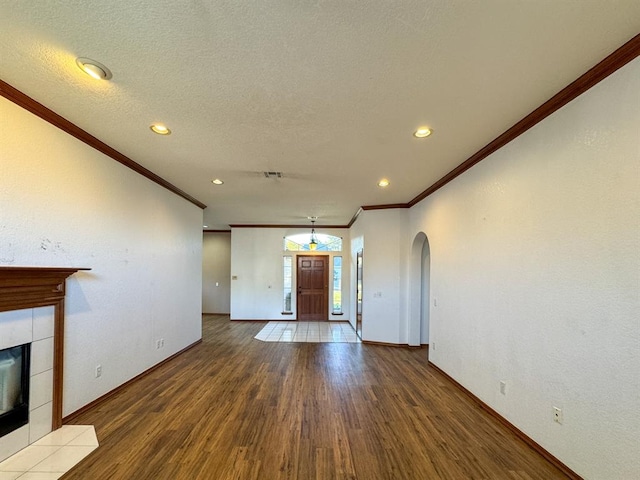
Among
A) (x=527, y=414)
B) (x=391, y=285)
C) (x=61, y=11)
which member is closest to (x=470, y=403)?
(x=527, y=414)

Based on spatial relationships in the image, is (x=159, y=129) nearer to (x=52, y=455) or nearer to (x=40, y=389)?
(x=40, y=389)

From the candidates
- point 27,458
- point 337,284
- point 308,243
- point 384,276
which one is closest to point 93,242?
point 27,458

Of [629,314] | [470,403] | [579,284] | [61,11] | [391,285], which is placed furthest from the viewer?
[391,285]

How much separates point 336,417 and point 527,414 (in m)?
1.68

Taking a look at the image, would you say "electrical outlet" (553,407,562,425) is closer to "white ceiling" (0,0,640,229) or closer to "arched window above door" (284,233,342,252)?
"white ceiling" (0,0,640,229)

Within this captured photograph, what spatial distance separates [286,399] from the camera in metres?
3.38

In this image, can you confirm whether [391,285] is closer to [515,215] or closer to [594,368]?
[515,215]

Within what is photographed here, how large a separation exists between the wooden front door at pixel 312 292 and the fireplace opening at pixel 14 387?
652 cm

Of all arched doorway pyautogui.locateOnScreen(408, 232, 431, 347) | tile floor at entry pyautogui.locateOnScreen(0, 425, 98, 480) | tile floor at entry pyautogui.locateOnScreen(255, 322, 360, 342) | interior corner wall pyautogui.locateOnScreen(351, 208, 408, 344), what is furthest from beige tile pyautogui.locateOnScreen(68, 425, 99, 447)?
arched doorway pyautogui.locateOnScreen(408, 232, 431, 347)

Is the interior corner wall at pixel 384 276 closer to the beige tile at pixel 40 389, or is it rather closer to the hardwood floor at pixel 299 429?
the hardwood floor at pixel 299 429

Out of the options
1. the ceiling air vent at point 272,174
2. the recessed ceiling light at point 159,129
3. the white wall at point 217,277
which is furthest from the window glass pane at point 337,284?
the recessed ceiling light at point 159,129

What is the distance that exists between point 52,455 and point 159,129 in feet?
9.16

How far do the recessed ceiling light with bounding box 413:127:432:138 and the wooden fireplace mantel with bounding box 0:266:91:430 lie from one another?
334 cm

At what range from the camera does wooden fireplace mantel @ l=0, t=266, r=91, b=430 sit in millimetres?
2191
